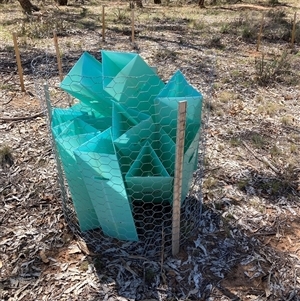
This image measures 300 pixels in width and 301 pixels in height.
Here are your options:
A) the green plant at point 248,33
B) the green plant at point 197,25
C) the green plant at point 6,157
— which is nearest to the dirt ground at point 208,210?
the green plant at point 6,157

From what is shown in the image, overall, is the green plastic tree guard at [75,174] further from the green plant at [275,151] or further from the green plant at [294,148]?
the green plant at [294,148]

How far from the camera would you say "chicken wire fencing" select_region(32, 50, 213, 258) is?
2211 millimetres

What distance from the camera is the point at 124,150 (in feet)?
7.52

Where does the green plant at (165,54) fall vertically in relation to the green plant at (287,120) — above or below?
above

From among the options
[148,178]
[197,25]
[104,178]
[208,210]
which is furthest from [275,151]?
[197,25]

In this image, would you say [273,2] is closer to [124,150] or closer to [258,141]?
[258,141]

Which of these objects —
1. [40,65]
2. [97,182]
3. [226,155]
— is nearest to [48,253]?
[97,182]

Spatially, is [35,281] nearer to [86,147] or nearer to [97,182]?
[97,182]

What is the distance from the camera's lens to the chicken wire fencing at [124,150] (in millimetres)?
2211

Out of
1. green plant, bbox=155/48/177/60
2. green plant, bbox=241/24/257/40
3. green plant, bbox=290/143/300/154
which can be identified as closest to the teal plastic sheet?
green plant, bbox=290/143/300/154

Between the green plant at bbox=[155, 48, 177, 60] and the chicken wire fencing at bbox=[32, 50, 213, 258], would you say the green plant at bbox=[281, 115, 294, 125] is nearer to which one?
the chicken wire fencing at bbox=[32, 50, 213, 258]

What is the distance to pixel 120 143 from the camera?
2242 mm

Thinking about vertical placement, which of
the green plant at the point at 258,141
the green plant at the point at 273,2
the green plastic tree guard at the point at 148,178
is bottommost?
the green plant at the point at 273,2

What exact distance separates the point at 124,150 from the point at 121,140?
3.2 inches
